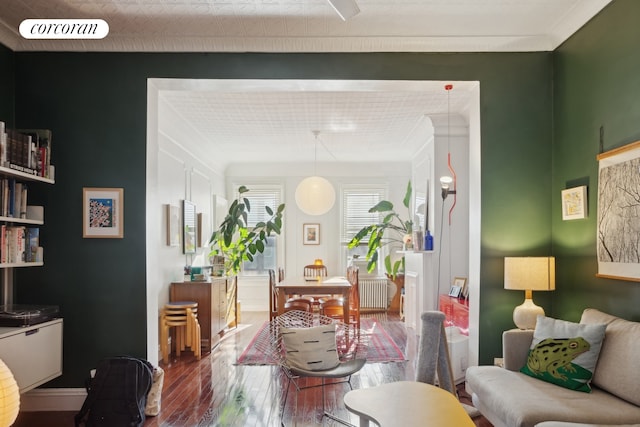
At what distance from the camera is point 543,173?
4176mm

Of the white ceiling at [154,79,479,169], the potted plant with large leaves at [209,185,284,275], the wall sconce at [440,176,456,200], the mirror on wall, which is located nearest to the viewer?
the white ceiling at [154,79,479,169]

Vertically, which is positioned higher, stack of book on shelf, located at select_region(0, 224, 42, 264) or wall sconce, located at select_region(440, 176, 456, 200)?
wall sconce, located at select_region(440, 176, 456, 200)

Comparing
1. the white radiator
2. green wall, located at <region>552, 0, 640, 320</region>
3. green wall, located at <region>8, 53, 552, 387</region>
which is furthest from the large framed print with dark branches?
the white radiator

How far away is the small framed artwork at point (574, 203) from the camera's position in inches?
144

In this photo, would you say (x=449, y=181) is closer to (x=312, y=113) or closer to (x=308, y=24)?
(x=312, y=113)

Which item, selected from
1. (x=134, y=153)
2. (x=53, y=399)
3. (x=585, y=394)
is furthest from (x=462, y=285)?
(x=53, y=399)

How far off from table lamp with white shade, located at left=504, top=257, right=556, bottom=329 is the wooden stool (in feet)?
11.9

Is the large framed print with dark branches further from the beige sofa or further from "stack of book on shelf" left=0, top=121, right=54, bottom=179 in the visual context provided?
"stack of book on shelf" left=0, top=121, right=54, bottom=179

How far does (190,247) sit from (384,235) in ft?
13.4

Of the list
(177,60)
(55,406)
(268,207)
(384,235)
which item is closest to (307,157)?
(268,207)

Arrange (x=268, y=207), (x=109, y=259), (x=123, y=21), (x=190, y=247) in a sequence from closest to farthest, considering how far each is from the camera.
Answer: (x=123, y=21), (x=109, y=259), (x=190, y=247), (x=268, y=207)

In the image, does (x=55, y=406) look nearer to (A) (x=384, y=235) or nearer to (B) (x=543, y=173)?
(B) (x=543, y=173)

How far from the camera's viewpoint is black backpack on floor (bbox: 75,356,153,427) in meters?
3.65

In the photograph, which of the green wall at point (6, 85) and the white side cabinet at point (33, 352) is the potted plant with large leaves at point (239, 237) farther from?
the green wall at point (6, 85)
